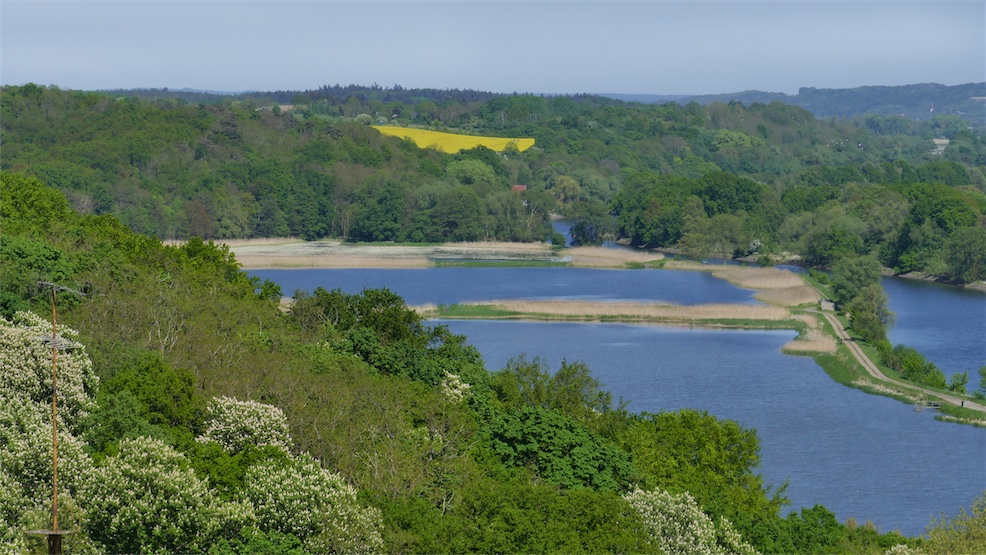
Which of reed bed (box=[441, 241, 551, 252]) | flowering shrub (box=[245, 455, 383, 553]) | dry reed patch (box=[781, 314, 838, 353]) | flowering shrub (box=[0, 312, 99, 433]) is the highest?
flowering shrub (box=[0, 312, 99, 433])

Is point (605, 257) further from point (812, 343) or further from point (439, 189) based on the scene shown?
point (812, 343)

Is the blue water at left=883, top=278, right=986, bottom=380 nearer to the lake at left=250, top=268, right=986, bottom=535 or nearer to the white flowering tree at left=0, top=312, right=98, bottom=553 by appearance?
the lake at left=250, top=268, right=986, bottom=535

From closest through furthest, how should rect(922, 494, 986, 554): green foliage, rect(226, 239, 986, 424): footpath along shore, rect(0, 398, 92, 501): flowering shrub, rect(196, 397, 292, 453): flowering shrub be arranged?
rect(0, 398, 92, 501): flowering shrub, rect(922, 494, 986, 554): green foliage, rect(196, 397, 292, 453): flowering shrub, rect(226, 239, 986, 424): footpath along shore

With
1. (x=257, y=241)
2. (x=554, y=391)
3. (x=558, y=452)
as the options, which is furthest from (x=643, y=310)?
(x=257, y=241)

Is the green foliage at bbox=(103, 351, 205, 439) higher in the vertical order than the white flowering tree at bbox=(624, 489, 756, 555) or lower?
higher

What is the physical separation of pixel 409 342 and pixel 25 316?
29.7 feet

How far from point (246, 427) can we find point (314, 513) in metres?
3.47

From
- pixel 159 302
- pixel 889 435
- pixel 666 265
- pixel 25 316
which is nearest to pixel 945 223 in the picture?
pixel 666 265

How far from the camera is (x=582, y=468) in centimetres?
2036

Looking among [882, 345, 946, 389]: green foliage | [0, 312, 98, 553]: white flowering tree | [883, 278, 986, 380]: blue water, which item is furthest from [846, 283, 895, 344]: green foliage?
[0, 312, 98, 553]: white flowering tree

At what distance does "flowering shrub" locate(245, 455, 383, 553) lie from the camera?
51.1 feet

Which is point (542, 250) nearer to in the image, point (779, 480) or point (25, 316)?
point (779, 480)

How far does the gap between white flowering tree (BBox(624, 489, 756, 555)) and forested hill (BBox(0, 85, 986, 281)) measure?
45.5 m

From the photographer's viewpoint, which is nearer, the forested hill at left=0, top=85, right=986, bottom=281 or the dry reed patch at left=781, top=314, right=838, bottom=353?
the dry reed patch at left=781, top=314, right=838, bottom=353
